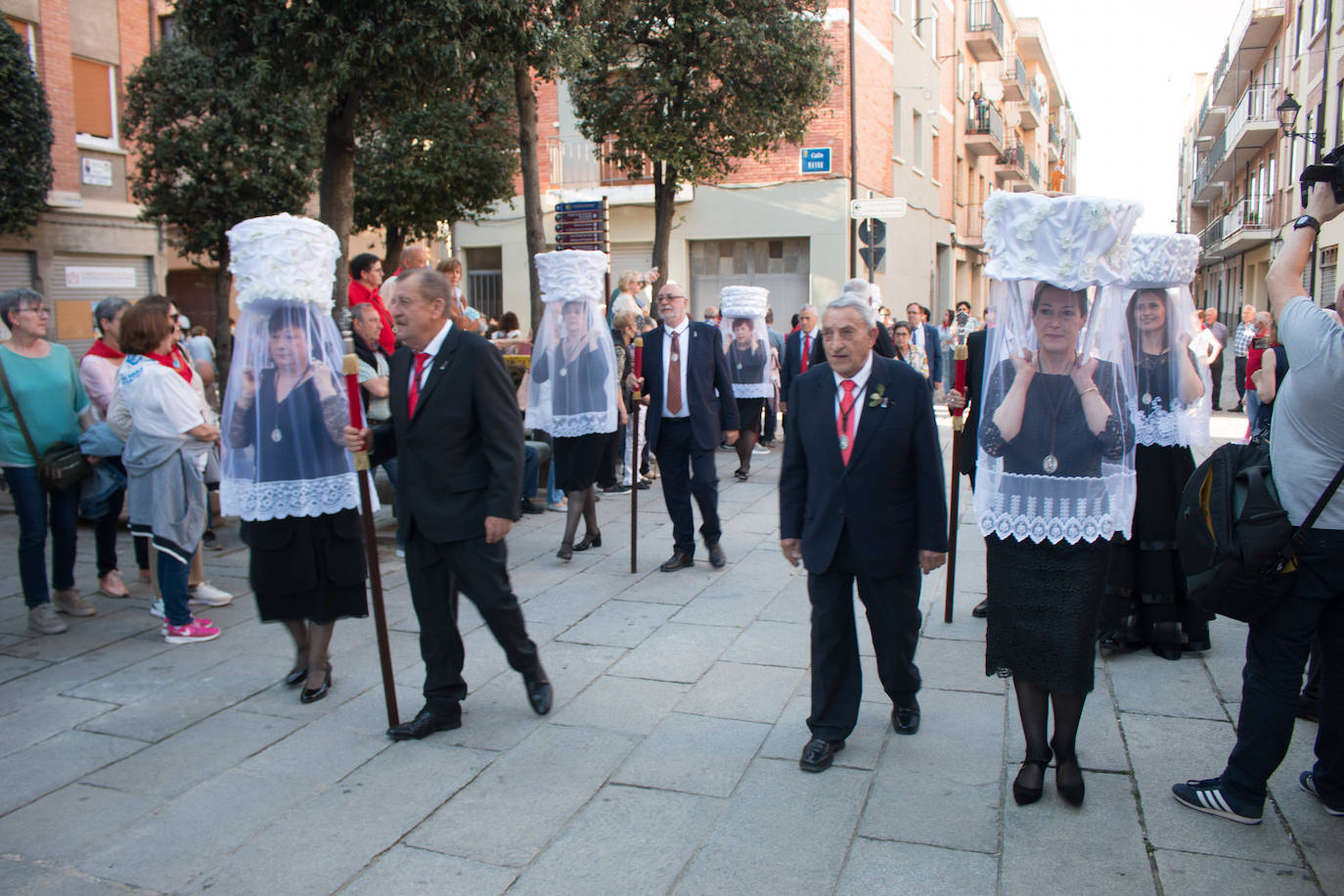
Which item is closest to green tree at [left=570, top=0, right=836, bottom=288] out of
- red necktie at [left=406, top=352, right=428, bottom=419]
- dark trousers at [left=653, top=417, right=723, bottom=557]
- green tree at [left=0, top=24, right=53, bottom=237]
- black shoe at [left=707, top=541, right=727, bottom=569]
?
green tree at [left=0, top=24, right=53, bottom=237]

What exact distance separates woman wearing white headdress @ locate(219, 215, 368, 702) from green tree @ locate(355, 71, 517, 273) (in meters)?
15.3

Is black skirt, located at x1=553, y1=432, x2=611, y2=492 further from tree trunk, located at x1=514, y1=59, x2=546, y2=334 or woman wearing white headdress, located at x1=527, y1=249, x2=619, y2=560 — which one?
tree trunk, located at x1=514, y1=59, x2=546, y2=334

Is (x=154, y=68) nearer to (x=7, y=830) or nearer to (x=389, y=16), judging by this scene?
(x=389, y=16)

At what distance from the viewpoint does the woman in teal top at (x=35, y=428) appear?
5828 millimetres

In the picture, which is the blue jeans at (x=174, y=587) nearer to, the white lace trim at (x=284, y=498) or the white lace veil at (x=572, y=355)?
the white lace trim at (x=284, y=498)

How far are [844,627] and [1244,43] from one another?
129 ft

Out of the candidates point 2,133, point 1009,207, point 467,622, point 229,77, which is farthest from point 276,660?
point 2,133

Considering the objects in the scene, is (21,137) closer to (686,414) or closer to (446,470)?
(686,414)

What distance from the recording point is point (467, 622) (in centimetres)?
605

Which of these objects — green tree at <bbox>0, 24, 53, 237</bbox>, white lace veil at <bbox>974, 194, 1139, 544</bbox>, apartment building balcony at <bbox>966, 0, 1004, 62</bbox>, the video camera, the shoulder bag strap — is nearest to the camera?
the video camera

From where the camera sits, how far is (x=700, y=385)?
716cm

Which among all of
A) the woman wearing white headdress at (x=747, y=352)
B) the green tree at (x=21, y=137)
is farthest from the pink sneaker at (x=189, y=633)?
the green tree at (x=21, y=137)

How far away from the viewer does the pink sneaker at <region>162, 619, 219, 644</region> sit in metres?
5.75

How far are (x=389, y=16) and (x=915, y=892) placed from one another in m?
7.82
